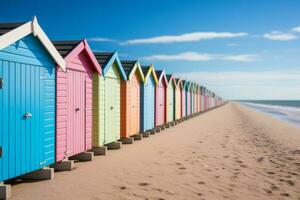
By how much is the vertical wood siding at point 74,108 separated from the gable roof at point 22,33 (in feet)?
2.66

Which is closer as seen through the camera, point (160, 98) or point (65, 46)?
point (65, 46)

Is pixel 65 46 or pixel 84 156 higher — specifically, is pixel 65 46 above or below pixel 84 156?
above

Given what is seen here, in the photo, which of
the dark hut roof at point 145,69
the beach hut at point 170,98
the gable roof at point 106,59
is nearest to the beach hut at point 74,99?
the gable roof at point 106,59

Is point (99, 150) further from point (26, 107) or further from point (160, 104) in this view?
point (160, 104)

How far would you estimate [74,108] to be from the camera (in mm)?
9070

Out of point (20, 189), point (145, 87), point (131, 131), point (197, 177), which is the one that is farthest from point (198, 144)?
point (20, 189)

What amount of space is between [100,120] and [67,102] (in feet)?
7.27

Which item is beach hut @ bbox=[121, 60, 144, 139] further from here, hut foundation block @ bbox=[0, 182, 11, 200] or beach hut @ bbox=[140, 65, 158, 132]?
hut foundation block @ bbox=[0, 182, 11, 200]

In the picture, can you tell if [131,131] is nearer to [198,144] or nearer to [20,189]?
[198,144]

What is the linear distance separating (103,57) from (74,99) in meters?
2.89

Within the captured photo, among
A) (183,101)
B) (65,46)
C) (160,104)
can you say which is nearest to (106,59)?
(65,46)

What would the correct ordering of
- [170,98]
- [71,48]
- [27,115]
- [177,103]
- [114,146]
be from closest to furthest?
1. [27,115]
2. [71,48]
3. [114,146]
4. [170,98]
5. [177,103]

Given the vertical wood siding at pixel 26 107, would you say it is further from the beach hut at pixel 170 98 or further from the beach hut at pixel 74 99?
Answer: the beach hut at pixel 170 98

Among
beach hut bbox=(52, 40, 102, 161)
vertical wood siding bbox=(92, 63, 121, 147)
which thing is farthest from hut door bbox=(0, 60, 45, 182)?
vertical wood siding bbox=(92, 63, 121, 147)
